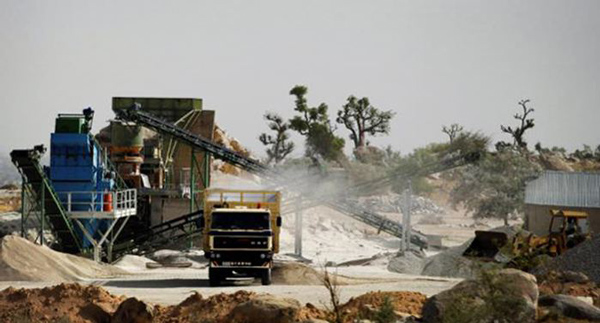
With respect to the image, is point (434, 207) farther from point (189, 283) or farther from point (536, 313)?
point (536, 313)

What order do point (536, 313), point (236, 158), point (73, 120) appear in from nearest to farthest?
1. point (536, 313)
2. point (73, 120)
3. point (236, 158)

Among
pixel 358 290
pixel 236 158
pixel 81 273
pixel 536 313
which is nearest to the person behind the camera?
pixel 536 313

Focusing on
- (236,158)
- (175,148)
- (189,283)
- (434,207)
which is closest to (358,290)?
(189,283)

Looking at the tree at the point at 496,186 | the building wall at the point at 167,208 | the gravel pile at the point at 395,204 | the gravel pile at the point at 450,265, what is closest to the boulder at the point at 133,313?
the gravel pile at the point at 450,265

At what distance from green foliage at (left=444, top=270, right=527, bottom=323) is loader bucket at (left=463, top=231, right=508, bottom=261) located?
1658 centimetres

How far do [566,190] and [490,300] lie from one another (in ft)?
131

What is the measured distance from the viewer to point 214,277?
36438 mm

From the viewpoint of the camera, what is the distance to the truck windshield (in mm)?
35938

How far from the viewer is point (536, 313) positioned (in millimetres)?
25500

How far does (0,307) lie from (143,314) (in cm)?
446

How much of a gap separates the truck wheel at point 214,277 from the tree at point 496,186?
45933mm

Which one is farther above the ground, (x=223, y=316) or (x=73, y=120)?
(x=73, y=120)

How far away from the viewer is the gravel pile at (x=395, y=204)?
311 ft

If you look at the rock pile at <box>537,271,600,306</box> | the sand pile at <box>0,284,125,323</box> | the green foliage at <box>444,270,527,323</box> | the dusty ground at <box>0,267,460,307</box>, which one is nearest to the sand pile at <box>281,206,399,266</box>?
the dusty ground at <box>0,267,460,307</box>
